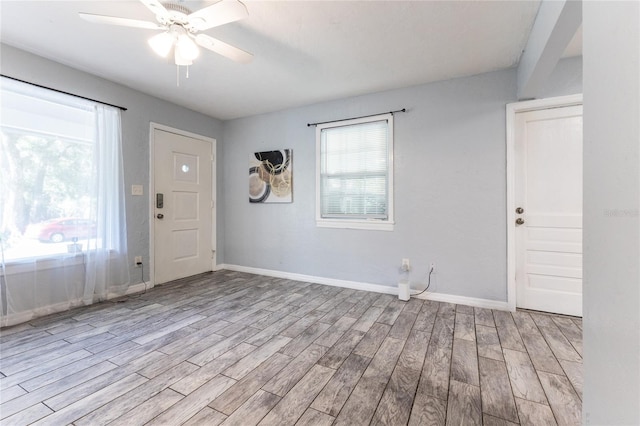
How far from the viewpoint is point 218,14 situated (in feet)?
5.13

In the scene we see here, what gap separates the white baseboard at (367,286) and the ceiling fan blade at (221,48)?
266 cm

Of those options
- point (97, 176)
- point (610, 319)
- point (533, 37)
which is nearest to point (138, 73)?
point (97, 176)

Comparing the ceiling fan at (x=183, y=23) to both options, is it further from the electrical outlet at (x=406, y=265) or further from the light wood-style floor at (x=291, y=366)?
the electrical outlet at (x=406, y=265)

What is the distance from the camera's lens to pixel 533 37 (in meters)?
2.05

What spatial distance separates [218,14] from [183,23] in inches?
12.5

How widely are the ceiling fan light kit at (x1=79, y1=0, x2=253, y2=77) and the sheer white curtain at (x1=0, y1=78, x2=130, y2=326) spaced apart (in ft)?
4.91

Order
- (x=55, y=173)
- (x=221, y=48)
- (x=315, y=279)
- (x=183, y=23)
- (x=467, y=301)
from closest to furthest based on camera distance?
1. (x=183, y=23)
2. (x=221, y=48)
3. (x=55, y=173)
4. (x=467, y=301)
5. (x=315, y=279)

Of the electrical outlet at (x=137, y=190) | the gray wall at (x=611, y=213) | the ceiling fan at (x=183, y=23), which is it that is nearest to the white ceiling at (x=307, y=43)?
the ceiling fan at (x=183, y=23)

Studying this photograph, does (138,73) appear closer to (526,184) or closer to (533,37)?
(533,37)

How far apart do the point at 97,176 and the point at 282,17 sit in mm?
2497

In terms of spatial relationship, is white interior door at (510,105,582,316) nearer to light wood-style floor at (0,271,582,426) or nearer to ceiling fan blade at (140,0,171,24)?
light wood-style floor at (0,271,582,426)

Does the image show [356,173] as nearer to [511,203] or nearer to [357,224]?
[357,224]

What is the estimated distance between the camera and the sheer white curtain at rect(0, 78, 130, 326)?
2.31m

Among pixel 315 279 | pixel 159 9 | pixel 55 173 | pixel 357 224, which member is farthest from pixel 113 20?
pixel 315 279
